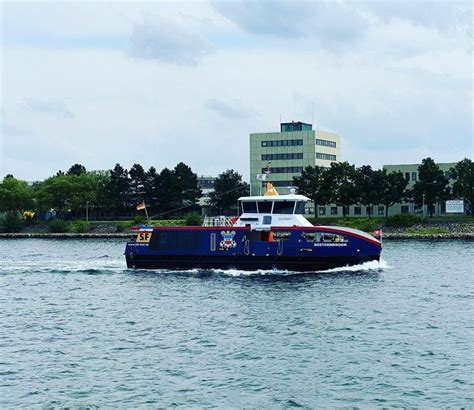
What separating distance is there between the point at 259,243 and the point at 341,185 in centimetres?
9115

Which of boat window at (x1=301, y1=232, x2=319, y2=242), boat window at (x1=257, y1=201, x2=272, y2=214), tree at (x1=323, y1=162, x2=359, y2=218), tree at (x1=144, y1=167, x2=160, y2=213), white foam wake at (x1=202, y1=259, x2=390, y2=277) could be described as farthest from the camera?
tree at (x1=144, y1=167, x2=160, y2=213)

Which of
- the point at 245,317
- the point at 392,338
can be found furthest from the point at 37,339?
the point at 392,338

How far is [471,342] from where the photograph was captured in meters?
36.3

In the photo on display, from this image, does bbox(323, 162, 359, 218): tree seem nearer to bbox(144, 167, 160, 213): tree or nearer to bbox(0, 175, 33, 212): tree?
bbox(144, 167, 160, 213): tree

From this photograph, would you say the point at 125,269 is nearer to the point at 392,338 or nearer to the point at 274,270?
the point at 274,270

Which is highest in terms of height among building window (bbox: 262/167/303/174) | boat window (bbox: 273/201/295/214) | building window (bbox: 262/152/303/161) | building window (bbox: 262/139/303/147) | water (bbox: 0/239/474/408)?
building window (bbox: 262/139/303/147)

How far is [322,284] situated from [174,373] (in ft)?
83.7


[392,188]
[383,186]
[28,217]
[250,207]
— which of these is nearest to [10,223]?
[28,217]

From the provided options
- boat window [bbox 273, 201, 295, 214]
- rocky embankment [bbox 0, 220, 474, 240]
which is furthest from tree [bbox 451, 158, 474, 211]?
boat window [bbox 273, 201, 295, 214]

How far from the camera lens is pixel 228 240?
207ft

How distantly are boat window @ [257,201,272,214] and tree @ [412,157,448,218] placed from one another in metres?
85.9

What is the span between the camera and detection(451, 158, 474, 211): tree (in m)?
140

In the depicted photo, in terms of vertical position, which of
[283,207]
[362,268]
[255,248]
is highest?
[283,207]

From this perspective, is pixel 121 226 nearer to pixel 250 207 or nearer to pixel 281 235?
pixel 250 207
